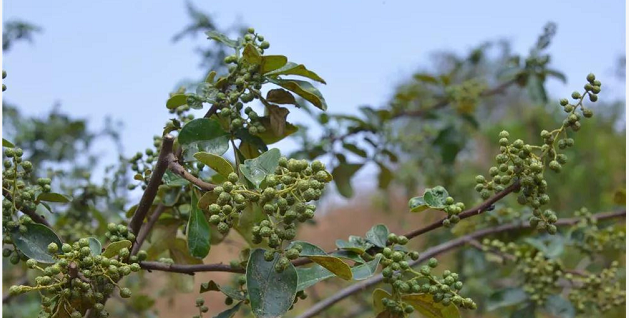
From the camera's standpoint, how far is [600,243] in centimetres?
124

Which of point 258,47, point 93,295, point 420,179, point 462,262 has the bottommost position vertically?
point 93,295

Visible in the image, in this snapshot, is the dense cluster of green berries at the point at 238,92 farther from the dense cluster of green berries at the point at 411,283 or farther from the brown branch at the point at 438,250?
the brown branch at the point at 438,250

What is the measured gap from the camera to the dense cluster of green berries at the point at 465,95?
166 cm

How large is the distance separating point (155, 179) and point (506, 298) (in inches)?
28.2

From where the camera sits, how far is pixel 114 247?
0.70 m

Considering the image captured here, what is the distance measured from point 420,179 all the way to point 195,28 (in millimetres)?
1182

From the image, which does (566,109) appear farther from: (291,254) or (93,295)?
(93,295)

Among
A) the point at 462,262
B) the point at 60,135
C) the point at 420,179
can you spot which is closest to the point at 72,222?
the point at 60,135

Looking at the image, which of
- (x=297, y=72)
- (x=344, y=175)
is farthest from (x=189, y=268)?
(x=344, y=175)

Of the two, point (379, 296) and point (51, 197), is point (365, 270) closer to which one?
point (379, 296)

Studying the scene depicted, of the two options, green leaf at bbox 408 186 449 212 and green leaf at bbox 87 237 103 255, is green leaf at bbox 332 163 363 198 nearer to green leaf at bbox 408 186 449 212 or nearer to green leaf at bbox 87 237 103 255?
green leaf at bbox 408 186 449 212

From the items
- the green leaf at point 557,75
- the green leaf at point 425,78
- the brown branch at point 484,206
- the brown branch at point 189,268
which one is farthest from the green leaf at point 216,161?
the green leaf at point 557,75

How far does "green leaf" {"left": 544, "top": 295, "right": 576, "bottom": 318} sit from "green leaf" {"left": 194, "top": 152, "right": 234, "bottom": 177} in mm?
706

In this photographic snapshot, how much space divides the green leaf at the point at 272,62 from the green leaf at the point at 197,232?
159 millimetres
